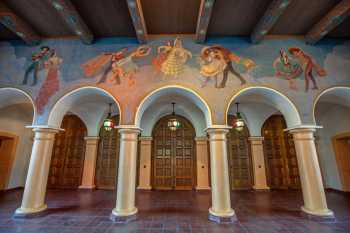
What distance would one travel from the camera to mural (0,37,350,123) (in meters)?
5.03

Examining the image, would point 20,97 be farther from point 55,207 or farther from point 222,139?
point 222,139

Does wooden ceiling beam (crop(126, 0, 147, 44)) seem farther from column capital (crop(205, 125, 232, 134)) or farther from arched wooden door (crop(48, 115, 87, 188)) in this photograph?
arched wooden door (crop(48, 115, 87, 188))

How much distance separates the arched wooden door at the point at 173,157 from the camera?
852 cm

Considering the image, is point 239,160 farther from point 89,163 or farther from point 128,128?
point 89,163

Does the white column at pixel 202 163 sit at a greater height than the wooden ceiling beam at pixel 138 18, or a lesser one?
lesser

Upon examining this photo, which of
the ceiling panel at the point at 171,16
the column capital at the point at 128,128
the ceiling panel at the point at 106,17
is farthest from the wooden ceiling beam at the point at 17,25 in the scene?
the column capital at the point at 128,128

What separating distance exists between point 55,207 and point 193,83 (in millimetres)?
5549

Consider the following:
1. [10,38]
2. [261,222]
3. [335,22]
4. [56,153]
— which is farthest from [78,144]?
[335,22]

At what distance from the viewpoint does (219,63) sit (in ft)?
17.2

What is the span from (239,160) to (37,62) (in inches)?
358

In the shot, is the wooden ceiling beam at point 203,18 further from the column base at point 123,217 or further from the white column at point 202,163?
the column base at point 123,217

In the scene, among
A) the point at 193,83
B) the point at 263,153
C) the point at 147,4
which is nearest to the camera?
the point at 147,4

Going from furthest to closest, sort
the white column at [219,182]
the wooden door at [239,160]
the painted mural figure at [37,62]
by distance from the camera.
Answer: the wooden door at [239,160]
the painted mural figure at [37,62]
the white column at [219,182]

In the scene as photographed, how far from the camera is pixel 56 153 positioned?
9.01m
